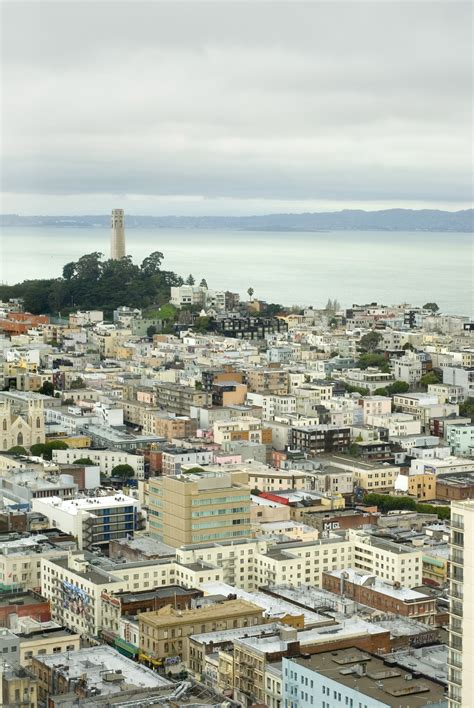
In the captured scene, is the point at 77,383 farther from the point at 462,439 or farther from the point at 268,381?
the point at 462,439

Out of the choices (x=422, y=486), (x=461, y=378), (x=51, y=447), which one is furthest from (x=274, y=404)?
(x=422, y=486)

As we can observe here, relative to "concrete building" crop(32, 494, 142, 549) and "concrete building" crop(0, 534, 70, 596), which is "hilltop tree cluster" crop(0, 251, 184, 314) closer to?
→ "concrete building" crop(32, 494, 142, 549)

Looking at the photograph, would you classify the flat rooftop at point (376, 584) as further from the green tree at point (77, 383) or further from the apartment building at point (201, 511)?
the green tree at point (77, 383)

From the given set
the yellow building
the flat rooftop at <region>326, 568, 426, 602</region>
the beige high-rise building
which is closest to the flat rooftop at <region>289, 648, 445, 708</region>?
the beige high-rise building

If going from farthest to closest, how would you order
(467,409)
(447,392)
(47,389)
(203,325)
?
(203,325), (447,392), (47,389), (467,409)

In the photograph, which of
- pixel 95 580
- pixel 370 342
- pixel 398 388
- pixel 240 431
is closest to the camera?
pixel 95 580

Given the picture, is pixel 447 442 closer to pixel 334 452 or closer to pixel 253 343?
pixel 334 452

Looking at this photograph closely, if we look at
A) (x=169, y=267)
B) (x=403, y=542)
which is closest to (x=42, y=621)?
(x=403, y=542)

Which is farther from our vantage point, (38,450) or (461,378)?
(461,378)
